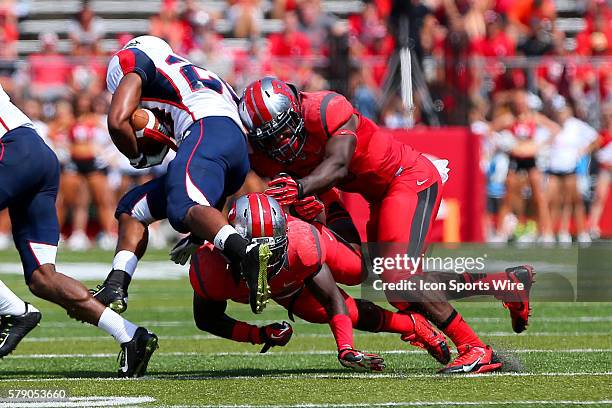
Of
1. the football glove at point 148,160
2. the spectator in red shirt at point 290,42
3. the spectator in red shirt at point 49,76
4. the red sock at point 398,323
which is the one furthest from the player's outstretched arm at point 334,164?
the spectator in red shirt at point 290,42

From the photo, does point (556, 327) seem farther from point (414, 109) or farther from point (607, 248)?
point (414, 109)

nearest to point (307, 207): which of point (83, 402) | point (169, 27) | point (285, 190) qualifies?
point (285, 190)

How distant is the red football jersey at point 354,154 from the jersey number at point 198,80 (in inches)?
16.1

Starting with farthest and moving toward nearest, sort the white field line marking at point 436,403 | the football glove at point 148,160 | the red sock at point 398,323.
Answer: the football glove at point 148,160 → the red sock at point 398,323 → the white field line marking at point 436,403

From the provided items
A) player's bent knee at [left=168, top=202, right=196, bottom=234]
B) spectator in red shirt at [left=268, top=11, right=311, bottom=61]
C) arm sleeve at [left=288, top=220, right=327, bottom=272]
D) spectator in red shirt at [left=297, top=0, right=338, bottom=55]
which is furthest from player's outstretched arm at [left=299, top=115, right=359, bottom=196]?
spectator in red shirt at [left=297, top=0, right=338, bottom=55]

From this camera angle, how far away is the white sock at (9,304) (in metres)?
6.04

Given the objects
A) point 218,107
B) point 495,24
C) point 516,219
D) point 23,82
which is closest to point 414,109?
point 516,219

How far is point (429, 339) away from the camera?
6.26 m

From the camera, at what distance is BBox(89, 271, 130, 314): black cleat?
6.23 metres

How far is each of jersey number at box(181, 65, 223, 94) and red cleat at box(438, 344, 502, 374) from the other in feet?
6.13

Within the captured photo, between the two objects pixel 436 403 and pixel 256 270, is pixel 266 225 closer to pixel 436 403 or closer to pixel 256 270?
pixel 256 270

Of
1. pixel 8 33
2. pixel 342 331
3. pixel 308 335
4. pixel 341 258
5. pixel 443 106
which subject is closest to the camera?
pixel 342 331

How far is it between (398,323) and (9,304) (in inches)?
75.8

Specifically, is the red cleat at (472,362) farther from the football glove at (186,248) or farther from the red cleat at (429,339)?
the football glove at (186,248)
